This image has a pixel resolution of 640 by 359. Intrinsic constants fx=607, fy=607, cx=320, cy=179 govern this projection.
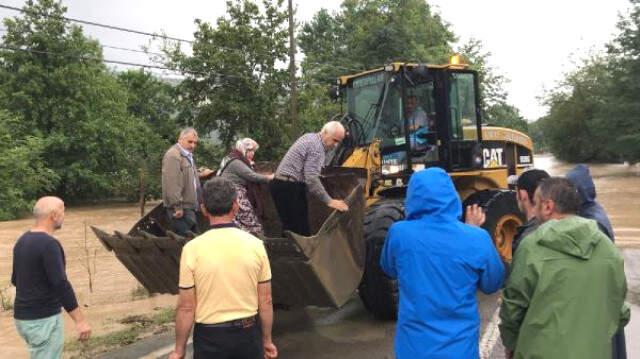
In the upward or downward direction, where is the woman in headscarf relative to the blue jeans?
upward

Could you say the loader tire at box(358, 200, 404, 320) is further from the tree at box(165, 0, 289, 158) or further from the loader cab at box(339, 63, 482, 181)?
the tree at box(165, 0, 289, 158)

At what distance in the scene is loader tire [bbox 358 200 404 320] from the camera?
5973 mm

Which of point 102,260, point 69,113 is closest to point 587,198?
point 102,260

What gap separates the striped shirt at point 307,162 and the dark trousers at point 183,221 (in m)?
1.31

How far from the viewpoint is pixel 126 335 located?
21.5 feet

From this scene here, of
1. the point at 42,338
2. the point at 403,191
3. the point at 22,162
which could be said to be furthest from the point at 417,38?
the point at 42,338

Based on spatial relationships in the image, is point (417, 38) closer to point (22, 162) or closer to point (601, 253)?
point (22, 162)

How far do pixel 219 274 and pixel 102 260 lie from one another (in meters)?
11.1

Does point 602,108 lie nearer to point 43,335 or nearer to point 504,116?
point 504,116

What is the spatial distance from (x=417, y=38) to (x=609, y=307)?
131 feet

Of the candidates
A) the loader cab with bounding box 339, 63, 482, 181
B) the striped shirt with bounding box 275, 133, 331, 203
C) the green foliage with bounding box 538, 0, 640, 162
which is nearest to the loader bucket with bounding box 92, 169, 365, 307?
the striped shirt with bounding box 275, 133, 331, 203

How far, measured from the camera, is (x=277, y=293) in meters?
5.36

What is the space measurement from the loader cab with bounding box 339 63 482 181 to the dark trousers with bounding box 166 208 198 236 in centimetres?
237

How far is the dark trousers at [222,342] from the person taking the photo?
3.12 m
